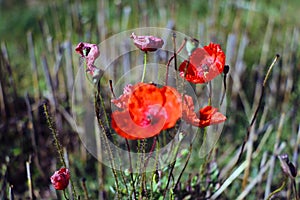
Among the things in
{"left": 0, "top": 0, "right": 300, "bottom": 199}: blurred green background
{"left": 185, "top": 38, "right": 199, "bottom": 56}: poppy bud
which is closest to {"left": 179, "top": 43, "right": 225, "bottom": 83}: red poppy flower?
{"left": 185, "top": 38, "right": 199, "bottom": 56}: poppy bud

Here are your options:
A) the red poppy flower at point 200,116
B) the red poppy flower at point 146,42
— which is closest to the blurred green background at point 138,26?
the red poppy flower at point 200,116

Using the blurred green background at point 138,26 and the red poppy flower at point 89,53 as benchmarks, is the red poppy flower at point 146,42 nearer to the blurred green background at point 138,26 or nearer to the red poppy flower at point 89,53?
the red poppy flower at point 89,53

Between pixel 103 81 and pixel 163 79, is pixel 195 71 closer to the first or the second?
pixel 163 79

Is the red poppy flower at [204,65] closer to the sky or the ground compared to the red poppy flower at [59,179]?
closer to the sky

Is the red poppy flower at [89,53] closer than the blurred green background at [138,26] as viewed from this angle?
Yes

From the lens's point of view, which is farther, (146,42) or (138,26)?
(138,26)

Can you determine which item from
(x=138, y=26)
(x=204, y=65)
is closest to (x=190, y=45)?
(x=204, y=65)

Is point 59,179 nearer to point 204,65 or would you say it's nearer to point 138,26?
point 204,65
